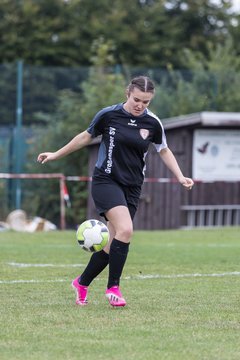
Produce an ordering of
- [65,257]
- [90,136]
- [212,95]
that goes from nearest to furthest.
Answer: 1. [90,136]
2. [65,257]
3. [212,95]

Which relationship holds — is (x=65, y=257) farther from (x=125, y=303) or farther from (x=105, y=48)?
(x=105, y=48)

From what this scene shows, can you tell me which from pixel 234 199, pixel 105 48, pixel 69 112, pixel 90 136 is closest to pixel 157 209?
pixel 234 199

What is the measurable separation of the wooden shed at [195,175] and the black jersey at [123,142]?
13678 millimetres

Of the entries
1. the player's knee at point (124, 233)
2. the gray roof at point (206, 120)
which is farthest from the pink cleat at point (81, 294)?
the gray roof at point (206, 120)

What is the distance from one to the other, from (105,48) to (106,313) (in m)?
19.6

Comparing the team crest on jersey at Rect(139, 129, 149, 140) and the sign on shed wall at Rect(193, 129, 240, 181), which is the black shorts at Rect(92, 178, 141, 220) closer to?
the team crest on jersey at Rect(139, 129, 149, 140)

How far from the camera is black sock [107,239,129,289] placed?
7.24 m

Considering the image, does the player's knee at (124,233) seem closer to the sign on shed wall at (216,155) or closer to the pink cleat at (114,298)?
the pink cleat at (114,298)

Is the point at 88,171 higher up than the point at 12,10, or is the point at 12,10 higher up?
the point at 12,10

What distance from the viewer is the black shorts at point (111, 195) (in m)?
7.25

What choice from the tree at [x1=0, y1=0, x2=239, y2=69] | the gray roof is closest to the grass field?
the gray roof

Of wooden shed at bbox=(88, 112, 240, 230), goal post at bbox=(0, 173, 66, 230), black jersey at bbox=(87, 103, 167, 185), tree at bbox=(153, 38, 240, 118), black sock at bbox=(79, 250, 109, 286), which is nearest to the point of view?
black jersey at bbox=(87, 103, 167, 185)

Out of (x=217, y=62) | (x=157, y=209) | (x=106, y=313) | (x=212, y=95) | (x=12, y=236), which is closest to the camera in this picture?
(x=106, y=313)

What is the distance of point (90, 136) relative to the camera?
7500 mm
